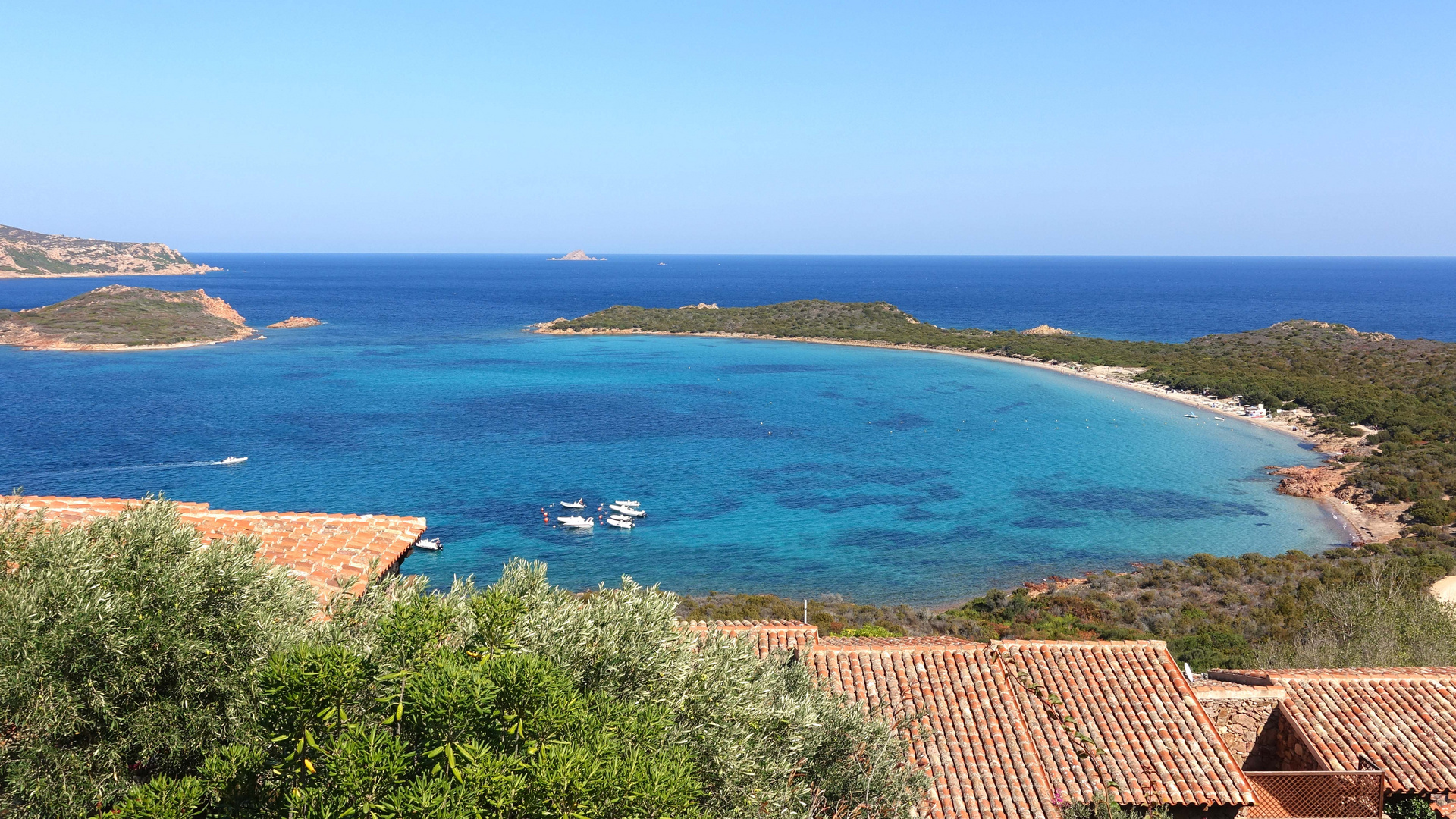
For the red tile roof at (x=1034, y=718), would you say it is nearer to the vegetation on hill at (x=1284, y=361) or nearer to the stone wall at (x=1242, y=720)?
the stone wall at (x=1242, y=720)

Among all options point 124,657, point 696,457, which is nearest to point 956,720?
point 124,657

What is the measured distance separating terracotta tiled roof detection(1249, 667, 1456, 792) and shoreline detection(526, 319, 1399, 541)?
24.3 metres

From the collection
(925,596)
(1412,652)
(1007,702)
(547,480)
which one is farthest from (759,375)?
(1007,702)

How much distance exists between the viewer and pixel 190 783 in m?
5.00

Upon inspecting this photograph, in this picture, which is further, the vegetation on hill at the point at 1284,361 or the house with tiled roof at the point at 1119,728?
the vegetation on hill at the point at 1284,361

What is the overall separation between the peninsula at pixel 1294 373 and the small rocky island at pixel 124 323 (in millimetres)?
37902

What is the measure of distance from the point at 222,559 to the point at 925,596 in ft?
82.3

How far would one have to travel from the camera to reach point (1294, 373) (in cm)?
6888

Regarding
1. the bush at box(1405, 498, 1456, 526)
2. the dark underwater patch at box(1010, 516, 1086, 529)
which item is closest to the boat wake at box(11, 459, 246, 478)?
the dark underwater patch at box(1010, 516, 1086, 529)

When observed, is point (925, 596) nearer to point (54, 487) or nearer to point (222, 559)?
point (222, 559)

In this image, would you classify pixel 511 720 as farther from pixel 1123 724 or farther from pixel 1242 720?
pixel 1242 720

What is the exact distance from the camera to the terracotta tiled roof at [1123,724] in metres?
10.6

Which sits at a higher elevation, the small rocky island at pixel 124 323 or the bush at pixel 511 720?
the bush at pixel 511 720

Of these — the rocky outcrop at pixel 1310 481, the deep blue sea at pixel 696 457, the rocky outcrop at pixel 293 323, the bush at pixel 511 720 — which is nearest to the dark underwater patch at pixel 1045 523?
the deep blue sea at pixel 696 457
